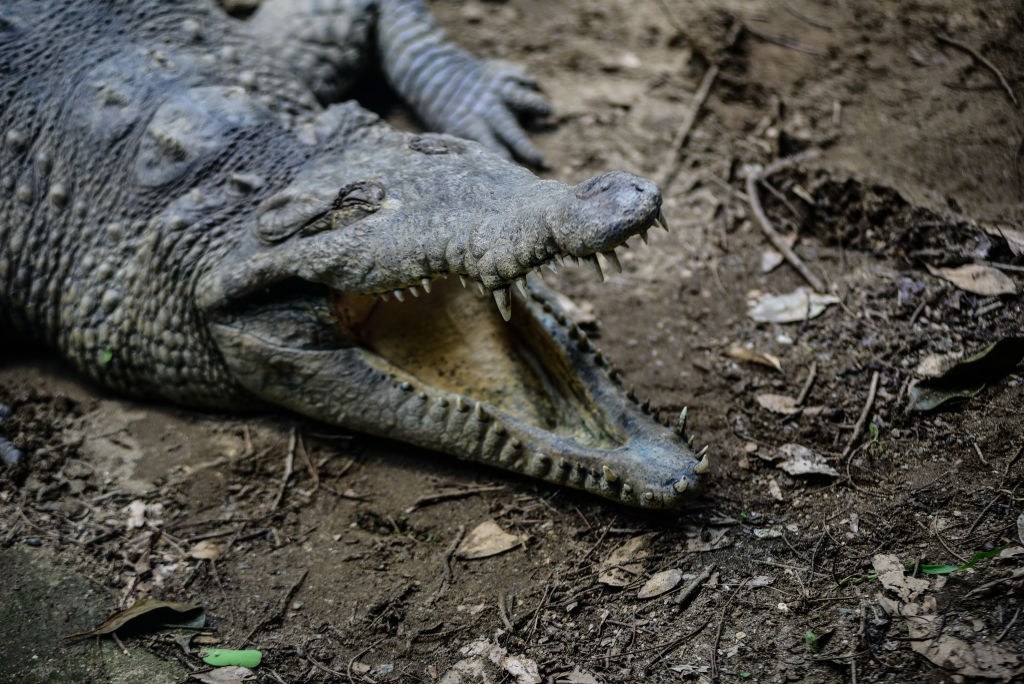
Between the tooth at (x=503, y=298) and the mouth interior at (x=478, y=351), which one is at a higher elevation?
the tooth at (x=503, y=298)

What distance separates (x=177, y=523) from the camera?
10.3 ft

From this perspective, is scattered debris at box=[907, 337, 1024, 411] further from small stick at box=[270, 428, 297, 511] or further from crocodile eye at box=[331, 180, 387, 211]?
small stick at box=[270, 428, 297, 511]

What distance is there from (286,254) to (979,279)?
261 cm

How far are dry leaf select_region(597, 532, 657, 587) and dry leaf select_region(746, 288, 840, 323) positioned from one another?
1.24m

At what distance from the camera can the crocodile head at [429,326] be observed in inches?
111

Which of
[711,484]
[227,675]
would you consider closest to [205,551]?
[227,675]

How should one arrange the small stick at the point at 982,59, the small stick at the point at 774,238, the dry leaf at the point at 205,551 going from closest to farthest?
the dry leaf at the point at 205,551, the small stick at the point at 774,238, the small stick at the point at 982,59

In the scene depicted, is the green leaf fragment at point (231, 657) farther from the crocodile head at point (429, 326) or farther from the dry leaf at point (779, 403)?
the dry leaf at point (779, 403)

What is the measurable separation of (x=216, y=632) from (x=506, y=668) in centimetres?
92

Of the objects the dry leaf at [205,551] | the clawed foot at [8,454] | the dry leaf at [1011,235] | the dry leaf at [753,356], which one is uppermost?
the dry leaf at [1011,235]

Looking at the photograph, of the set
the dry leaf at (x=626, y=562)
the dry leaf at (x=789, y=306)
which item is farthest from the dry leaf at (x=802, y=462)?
the dry leaf at (x=789, y=306)

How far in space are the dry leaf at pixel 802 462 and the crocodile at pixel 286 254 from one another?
392 millimetres

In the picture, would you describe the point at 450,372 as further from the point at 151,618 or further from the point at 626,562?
the point at 151,618

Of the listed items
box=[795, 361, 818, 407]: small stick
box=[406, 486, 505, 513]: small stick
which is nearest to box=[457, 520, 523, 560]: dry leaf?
box=[406, 486, 505, 513]: small stick
